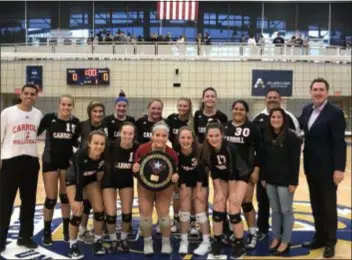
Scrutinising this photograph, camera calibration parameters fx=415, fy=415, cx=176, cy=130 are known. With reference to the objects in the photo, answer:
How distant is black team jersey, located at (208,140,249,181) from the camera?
421cm

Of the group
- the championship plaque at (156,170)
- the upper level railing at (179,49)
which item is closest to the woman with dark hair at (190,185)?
the championship plaque at (156,170)

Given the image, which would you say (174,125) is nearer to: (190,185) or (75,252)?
(190,185)

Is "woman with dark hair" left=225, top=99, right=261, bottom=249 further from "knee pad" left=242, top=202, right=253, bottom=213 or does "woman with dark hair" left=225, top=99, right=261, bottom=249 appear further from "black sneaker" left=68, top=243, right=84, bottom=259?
"black sneaker" left=68, top=243, right=84, bottom=259

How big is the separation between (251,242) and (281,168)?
2.97ft

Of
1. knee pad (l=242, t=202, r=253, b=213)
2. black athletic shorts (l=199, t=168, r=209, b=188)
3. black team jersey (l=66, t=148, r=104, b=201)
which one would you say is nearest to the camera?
black team jersey (l=66, t=148, r=104, b=201)

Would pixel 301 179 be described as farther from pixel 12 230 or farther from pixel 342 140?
pixel 12 230

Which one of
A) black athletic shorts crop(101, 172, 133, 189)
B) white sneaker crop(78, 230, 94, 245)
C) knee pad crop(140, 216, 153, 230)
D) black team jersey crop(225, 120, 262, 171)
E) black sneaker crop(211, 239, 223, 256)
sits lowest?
white sneaker crop(78, 230, 94, 245)

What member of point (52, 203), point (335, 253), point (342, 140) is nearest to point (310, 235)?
point (335, 253)

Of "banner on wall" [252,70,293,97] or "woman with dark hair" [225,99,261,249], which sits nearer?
"woman with dark hair" [225,99,261,249]

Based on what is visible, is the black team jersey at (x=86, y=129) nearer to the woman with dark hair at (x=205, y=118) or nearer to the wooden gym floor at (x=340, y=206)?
the woman with dark hair at (x=205, y=118)

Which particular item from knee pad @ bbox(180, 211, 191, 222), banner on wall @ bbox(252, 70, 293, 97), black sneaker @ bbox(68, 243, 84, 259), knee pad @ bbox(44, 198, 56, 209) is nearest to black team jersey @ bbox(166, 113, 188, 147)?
knee pad @ bbox(180, 211, 191, 222)

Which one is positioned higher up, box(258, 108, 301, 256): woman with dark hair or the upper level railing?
the upper level railing

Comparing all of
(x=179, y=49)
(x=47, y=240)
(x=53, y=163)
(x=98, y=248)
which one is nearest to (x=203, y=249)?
(x=98, y=248)

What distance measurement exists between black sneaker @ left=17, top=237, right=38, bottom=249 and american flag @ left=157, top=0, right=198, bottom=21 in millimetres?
13589
